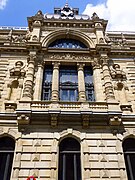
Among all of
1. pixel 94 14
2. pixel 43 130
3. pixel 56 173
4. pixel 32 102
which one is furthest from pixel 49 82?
pixel 94 14

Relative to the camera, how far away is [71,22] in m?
25.0

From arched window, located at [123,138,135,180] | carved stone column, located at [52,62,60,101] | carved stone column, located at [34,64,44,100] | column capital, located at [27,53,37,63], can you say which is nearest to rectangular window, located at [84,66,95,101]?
carved stone column, located at [52,62,60,101]

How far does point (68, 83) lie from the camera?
20.0 metres

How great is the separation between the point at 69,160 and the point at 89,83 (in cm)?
762

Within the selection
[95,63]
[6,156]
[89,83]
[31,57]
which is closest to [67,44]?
[95,63]

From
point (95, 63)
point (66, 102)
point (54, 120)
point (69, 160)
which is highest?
point (95, 63)

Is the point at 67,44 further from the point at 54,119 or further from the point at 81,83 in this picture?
the point at 54,119

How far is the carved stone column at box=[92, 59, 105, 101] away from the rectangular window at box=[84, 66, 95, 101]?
507 millimetres

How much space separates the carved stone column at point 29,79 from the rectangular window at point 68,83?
8.47 feet

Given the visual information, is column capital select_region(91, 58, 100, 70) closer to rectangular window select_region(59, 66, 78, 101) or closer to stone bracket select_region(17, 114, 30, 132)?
rectangular window select_region(59, 66, 78, 101)

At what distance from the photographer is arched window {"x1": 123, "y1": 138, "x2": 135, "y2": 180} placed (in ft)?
46.6

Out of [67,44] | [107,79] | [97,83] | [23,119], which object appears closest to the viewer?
[23,119]

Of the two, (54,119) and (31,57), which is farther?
(31,57)

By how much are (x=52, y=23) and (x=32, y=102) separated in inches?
446
